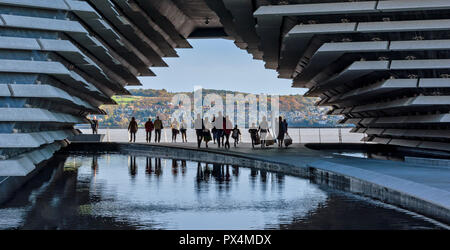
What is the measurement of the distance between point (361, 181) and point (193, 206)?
416 centimetres

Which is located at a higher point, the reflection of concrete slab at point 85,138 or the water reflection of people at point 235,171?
the reflection of concrete slab at point 85,138

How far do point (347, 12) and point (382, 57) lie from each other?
2.63 m

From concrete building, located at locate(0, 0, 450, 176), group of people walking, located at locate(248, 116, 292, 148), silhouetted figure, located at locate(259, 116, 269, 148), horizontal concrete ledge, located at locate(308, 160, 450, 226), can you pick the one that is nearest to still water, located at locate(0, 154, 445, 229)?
horizontal concrete ledge, located at locate(308, 160, 450, 226)

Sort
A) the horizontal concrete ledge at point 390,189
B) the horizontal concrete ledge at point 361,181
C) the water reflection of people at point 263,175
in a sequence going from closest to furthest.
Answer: the horizontal concrete ledge at point 390,189, the horizontal concrete ledge at point 361,181, the water reflection of people at point 263,175

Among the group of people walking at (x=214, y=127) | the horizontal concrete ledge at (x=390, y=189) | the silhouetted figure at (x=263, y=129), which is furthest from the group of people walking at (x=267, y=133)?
the horizontal concrete ledge at (x=390, y=189)

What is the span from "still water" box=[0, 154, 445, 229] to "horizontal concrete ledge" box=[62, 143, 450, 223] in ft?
0.93

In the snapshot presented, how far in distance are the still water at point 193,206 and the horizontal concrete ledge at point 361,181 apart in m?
0.28

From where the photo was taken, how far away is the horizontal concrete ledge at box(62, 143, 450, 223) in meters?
8.60

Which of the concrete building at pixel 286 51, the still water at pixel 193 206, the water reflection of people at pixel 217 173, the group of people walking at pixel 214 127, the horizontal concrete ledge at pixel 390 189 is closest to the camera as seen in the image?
the still water at pixel 193 206

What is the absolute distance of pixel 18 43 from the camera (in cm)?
1379

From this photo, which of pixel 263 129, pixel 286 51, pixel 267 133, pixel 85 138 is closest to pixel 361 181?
pixel 286 51

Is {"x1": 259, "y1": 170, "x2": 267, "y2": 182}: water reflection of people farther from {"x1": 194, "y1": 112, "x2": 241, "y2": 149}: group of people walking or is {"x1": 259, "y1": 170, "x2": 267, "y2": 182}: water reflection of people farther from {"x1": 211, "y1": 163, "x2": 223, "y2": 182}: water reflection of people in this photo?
{"x1": 194, "y1": 112, "x2": 241, "y2": 149}: group of people walking

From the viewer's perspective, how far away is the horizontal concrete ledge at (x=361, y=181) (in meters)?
8.60

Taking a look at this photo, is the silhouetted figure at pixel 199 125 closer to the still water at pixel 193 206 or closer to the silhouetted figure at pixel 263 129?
the silhouetted figure at pixel 263 129
